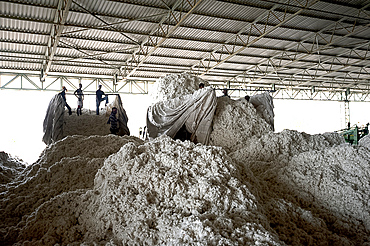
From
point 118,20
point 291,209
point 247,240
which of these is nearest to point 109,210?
point 247,240

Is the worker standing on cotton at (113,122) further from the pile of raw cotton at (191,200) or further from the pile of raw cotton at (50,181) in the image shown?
the pile of raw cotton at (191,200)

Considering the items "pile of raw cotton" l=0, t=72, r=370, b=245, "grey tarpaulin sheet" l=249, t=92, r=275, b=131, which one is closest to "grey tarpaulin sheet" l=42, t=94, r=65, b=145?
"pile of raw cotton" l=0, t=72, r=370, b=245

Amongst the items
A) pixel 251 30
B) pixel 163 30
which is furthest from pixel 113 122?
pixel 251 30

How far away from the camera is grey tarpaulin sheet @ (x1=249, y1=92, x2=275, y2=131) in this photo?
741 cm

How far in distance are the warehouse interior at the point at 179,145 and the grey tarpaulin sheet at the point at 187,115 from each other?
3cm

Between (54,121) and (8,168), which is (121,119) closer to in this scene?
(54,121)

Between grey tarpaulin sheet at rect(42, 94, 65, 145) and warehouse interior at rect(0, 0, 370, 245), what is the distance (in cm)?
10

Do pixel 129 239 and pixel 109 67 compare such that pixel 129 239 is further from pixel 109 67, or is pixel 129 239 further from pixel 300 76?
pixel 300 76

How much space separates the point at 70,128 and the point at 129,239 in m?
6.34

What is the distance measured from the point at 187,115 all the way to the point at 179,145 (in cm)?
321

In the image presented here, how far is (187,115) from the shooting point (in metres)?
6.79

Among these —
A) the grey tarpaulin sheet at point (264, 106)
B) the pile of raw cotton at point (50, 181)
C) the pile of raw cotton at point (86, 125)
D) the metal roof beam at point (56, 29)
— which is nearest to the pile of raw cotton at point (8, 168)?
the pile of raw cotton at point (50, 181)

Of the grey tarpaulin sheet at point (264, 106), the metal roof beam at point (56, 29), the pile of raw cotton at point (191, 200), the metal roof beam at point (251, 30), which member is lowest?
the pile of raw cotton at point (191, 200)

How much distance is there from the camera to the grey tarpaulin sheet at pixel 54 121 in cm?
803
